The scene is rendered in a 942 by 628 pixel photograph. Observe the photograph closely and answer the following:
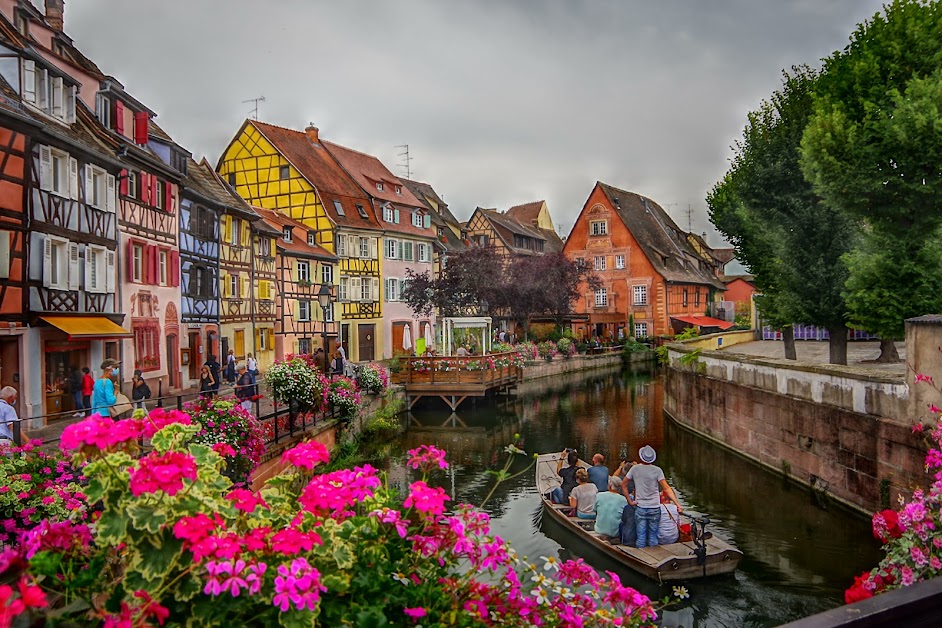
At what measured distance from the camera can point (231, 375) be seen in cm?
2680

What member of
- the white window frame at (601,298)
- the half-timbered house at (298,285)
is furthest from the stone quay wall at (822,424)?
the white window frame at (601,298)

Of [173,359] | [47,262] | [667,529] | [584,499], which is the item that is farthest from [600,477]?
[173,359]

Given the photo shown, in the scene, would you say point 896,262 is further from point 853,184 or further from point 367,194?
point 367,194

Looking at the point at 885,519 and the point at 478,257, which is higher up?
the point at 478,257

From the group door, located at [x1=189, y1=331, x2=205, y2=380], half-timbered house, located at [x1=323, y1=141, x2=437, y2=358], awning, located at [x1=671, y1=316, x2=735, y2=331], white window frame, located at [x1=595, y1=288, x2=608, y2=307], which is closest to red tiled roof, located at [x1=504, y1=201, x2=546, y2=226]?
white window frame, located at [x1=595, y1=288, x2=608, y2=307]

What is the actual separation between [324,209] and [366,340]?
26.7 ft

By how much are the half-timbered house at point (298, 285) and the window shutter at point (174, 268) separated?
32.2 ft

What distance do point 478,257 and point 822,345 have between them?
763 inches

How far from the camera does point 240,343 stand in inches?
1242

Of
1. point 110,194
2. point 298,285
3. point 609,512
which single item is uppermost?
point 110,194

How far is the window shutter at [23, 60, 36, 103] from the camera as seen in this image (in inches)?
664

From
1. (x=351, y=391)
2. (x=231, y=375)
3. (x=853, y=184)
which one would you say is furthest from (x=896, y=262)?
(x=231, y=375)

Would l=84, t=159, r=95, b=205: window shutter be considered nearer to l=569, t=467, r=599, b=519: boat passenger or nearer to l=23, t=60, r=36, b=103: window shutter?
l=23, t=60, r=36, b=103: window shutter

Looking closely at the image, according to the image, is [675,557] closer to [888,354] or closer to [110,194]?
[888,354]
